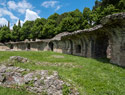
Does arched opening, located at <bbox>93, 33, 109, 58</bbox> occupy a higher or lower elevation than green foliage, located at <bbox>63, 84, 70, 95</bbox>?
higher

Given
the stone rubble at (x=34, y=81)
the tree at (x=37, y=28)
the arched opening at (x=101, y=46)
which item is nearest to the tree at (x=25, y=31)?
the tree at (x=37, y=28)

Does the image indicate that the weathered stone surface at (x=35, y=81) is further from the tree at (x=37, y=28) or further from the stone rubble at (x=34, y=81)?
the tree at (x=37, y=28)

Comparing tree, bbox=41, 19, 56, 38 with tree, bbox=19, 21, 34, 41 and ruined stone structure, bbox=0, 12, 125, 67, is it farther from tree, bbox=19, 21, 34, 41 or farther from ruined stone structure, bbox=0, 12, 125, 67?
tree, bbox=19, 21, 34, 41

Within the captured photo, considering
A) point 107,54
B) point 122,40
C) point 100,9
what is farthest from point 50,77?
point 100,9

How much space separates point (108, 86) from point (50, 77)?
234cm

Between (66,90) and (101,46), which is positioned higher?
(101,46)

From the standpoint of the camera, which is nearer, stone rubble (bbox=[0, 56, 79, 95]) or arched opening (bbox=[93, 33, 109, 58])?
stone rubble (bbox=[0, 56, 79, 95])

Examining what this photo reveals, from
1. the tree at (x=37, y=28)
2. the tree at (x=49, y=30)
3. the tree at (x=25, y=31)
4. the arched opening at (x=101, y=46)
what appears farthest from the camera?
the tree at (x=25, y=31)

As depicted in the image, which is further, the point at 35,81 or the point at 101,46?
the point at 101,46

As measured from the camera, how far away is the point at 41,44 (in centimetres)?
2428

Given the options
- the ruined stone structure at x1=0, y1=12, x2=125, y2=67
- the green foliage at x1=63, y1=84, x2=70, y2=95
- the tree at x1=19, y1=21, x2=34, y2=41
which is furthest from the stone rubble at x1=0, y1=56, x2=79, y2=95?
the tree at x1=19, y1=21, x2=34, y2=41

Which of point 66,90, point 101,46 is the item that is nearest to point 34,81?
point 66,90

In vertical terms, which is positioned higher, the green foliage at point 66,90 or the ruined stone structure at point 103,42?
the ruined stone structure at point 103,42

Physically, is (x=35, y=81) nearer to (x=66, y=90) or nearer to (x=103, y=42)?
(x=66, y=90)
